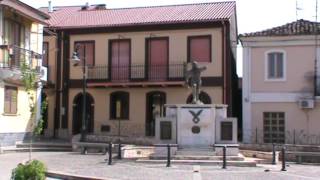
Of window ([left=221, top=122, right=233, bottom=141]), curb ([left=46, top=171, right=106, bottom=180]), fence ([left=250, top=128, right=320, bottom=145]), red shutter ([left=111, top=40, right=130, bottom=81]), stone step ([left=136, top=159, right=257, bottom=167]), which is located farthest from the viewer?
red shutter ([left=111, top=40, right=130, bottom=81])

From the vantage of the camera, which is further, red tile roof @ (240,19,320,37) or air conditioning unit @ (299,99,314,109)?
red tile roof @ (240,19,320,37)

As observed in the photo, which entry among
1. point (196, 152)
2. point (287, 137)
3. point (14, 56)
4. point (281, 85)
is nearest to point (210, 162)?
point (196, 152)

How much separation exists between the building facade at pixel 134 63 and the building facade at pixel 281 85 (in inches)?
61.2

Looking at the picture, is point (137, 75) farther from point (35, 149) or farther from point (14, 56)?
point (35, 149)

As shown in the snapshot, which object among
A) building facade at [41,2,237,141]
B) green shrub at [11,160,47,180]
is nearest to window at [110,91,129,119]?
building facade at [41,2,237,141]

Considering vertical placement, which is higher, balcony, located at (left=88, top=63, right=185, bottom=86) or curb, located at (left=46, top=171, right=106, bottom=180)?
balcony, located at (left=88, top=63, right=185, bottom=86)

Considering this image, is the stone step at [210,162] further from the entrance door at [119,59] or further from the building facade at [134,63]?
the entrance door at [119,59]

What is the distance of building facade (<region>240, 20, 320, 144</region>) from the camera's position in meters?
31.5

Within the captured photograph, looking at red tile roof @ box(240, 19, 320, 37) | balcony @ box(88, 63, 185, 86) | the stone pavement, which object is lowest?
the stone pavement

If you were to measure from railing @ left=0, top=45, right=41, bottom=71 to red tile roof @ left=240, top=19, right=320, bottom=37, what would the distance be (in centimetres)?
1122

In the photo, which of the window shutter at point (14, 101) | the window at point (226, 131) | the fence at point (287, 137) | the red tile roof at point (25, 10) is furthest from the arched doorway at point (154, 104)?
the window at point (226, 131)

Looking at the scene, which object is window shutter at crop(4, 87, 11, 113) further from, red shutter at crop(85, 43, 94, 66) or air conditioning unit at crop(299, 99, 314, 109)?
air conditioning unit at crop(299, 99, 314, 109)

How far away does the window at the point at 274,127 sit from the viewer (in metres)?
31.9

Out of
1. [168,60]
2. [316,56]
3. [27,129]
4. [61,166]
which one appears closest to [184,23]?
[168,60]
